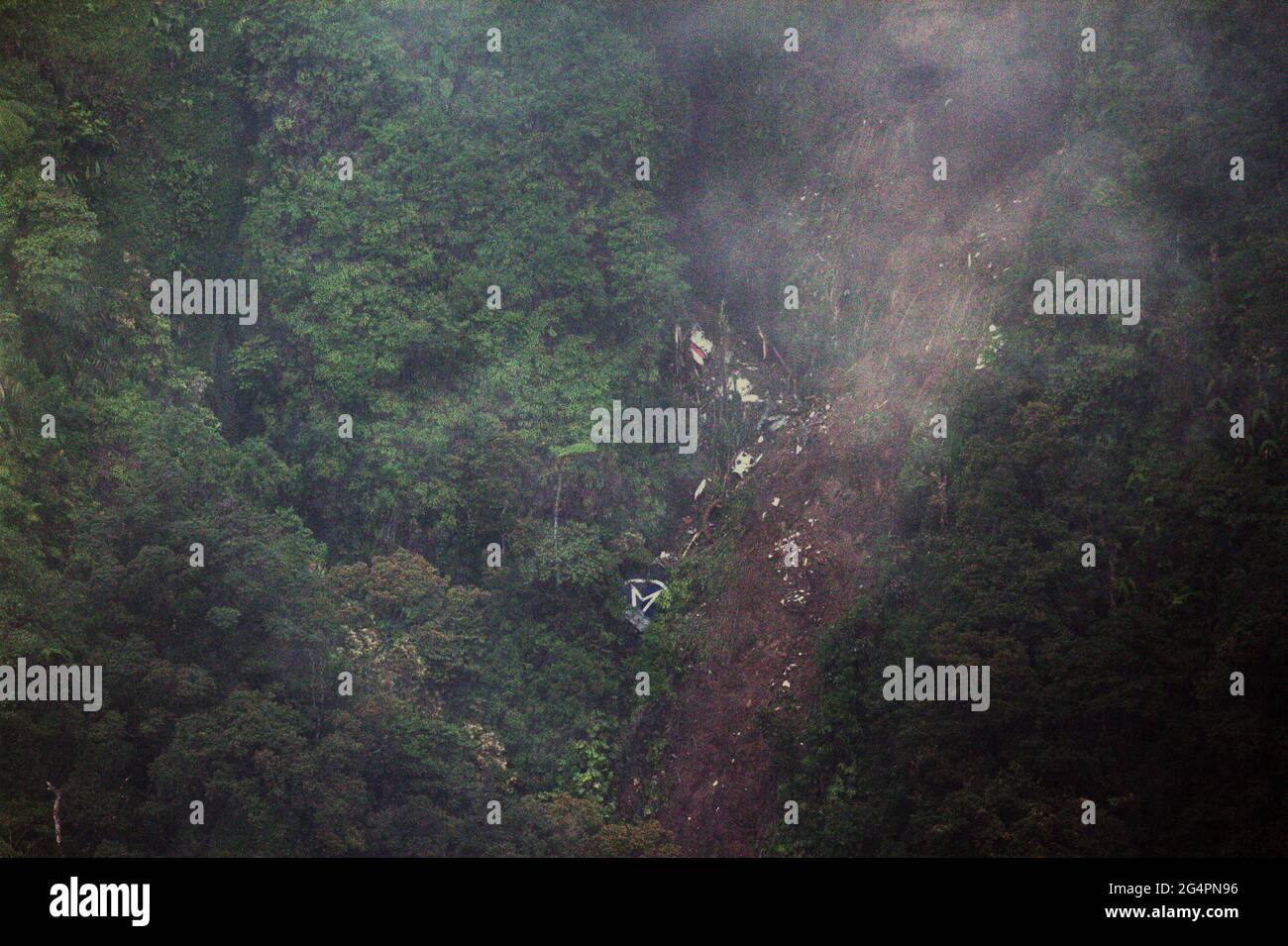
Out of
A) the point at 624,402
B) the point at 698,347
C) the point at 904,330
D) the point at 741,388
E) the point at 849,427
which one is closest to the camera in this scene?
the point at 849,427

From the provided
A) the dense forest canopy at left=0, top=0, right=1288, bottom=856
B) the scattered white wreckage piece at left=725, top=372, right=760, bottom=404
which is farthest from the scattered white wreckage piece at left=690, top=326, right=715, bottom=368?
the scattered white wreckage piece at left=725, top=372, right=760, bottom=404

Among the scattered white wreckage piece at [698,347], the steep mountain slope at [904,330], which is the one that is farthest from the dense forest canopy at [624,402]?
the scattered white wreckage piece at [698,347]

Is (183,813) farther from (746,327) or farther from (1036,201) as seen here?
(1036,201)

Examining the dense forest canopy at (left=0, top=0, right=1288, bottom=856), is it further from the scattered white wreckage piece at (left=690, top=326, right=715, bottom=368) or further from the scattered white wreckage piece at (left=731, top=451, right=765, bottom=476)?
the scattered white wreckage piece at (left=690, top=326, right=715, bottom=368)

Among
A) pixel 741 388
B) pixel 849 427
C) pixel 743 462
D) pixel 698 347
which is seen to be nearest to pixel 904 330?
pixel 849 427

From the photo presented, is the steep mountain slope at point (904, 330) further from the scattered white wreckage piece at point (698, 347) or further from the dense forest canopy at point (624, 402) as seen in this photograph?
the scattered white wreckage piece at point (698, 347)

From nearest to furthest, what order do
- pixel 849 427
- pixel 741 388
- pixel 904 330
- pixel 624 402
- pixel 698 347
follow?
1. pixel 849 427
2. pixel 904 330
3. pixel 624 402
4. pixel 741 388
5. pixel 698 347

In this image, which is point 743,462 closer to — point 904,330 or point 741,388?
point 741,388

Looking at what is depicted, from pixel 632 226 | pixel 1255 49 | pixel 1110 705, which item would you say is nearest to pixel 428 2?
pixel 632 226
